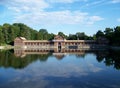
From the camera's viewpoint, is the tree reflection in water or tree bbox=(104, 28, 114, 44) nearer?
the tree reflection in water

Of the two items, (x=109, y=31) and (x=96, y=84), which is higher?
(x=109, y=31)

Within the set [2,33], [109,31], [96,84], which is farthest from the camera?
[109,31]

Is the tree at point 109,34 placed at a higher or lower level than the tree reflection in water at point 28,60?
higher

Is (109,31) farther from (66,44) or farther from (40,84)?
(40,84)

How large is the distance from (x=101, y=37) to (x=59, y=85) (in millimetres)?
83890

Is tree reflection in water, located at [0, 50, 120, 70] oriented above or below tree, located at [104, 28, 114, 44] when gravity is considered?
below

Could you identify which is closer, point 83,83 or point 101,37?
point 83,83

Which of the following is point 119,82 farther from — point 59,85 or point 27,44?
point 27,44

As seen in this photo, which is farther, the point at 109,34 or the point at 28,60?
the point at 109,34

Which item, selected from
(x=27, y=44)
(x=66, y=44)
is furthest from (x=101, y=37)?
(x=27, y=44)

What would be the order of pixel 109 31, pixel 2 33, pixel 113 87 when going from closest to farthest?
1. pixel 113 87
2. pixel 2 33
3. pixel 109 31

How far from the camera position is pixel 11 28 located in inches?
3932

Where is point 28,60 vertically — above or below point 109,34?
below

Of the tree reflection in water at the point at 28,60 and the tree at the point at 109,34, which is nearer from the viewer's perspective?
the tree reflection in water at the point at 28,60
